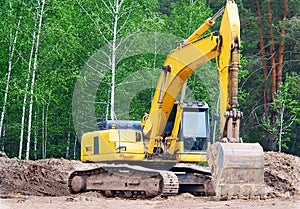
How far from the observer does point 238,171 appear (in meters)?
11.1

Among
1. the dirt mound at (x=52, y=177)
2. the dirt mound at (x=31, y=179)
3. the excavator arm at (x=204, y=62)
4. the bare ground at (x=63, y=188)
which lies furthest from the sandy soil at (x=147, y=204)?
the dirt mound at (x=52, y=177)

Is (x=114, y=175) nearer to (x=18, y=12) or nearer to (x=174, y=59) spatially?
(x=174, y=59)

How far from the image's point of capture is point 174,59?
46.0 feet

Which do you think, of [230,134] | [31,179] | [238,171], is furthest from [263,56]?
[238,171]

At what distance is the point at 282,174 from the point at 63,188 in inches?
251

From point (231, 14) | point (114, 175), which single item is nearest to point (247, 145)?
point (231, 14)

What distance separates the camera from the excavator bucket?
10984 millimetres

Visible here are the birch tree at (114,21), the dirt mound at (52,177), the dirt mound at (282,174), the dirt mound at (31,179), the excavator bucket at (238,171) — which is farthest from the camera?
the birch tree at (114,21)

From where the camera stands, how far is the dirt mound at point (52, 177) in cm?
1662

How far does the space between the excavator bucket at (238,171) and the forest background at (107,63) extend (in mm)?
12299

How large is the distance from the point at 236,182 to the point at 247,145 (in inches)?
27.2

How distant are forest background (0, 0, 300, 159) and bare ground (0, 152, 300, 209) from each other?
5.01m

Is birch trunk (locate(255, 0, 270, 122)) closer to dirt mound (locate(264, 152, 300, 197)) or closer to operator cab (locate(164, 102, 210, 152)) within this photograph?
dirt mound (locate(264, 152, 300, 197))

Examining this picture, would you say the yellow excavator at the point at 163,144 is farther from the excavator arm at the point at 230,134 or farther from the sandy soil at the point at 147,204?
the sandy soil at the point at 147,204
